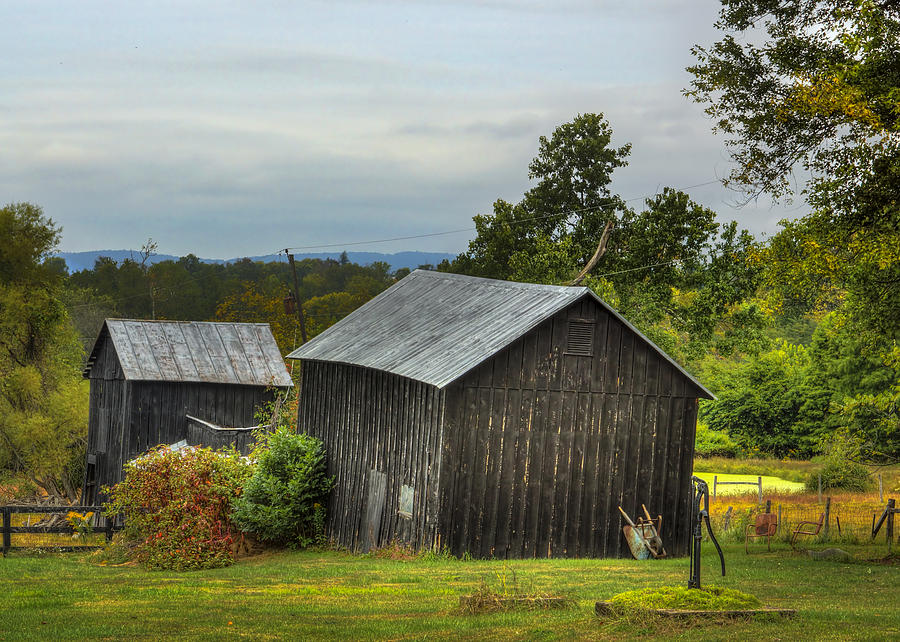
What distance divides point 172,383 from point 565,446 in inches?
712

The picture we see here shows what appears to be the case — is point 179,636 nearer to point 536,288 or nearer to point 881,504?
point 536,288

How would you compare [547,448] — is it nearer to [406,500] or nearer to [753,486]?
[406,500]

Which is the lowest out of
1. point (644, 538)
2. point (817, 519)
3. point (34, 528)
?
point (34, 528)

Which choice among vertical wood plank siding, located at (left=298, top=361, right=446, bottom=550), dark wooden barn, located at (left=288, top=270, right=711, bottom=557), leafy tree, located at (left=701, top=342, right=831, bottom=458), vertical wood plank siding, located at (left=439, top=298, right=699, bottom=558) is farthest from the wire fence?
leafy tree, located at (left=701, top=342, right=831, bottom=458)

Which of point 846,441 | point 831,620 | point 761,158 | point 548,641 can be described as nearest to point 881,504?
point 846,441

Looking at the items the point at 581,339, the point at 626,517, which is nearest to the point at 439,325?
the point at 581,339

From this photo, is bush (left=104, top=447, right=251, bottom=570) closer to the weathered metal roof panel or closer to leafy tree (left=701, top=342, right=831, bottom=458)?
the weathered metal roof panel

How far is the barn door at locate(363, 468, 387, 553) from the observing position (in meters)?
20.9

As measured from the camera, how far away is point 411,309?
24516mm

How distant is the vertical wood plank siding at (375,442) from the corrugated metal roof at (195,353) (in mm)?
8588

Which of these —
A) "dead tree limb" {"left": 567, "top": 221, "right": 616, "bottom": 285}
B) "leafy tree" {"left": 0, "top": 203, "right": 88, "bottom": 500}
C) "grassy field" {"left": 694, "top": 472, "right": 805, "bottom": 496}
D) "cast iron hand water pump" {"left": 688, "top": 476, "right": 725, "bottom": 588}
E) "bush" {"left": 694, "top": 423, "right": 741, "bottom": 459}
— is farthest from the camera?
"bush" {"left": 694, "top": 423, "right": 741, "bottom": 459}

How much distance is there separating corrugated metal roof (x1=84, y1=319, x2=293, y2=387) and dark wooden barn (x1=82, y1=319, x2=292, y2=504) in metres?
0.03

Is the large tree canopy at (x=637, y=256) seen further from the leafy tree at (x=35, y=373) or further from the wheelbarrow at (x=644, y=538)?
the leafy tree at (x=35, y=373)

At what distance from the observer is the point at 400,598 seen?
41.4ft
